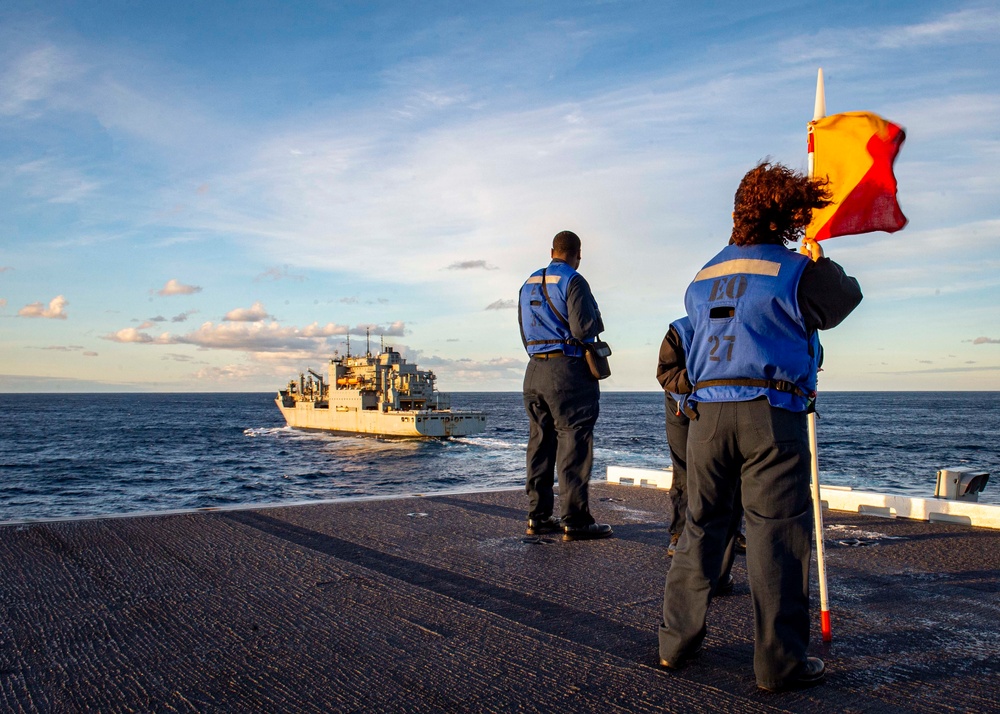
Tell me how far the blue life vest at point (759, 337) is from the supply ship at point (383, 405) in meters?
55.0

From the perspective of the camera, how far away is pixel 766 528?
7.73 ft

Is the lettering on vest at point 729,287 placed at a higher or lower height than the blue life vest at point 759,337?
higher

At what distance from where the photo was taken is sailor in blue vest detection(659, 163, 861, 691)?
7.66 ft

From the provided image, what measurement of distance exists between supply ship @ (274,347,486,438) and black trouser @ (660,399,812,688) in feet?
180

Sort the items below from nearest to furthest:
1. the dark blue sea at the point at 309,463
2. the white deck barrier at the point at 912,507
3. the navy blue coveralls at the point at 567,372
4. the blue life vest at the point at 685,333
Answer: the blue life vest at the point at 685,333, the navy blue coveralls at the point at 567,372, the white deck barrier at the point at 912,507, the dark blue sea at the point at 309,463

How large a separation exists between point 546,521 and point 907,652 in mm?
2438

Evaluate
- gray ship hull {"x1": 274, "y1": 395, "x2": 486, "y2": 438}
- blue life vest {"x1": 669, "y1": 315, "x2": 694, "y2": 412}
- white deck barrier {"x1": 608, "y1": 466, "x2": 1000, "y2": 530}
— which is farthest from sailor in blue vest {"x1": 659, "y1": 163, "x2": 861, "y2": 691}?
gray ship hull {"x1": 274, "y1": 395, "x2": 486, "y2": 438}

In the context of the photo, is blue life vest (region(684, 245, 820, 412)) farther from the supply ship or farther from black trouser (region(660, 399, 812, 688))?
the supply ship

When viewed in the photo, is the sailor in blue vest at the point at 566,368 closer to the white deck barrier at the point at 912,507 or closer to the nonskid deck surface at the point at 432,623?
the nonskid deck surface at the point at 432,623

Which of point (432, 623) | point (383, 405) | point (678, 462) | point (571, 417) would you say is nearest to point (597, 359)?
point (571, 417)

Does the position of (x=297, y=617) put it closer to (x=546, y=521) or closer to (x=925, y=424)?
(x=546, y=521)

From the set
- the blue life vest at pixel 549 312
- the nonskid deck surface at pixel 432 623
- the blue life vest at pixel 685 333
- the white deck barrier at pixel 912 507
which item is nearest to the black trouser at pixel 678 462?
the nonskid deck surface at pixel 432 623

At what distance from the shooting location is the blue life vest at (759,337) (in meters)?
2.36

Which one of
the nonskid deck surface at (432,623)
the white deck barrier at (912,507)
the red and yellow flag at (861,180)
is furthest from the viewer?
the white deck barrier at (912,507)
